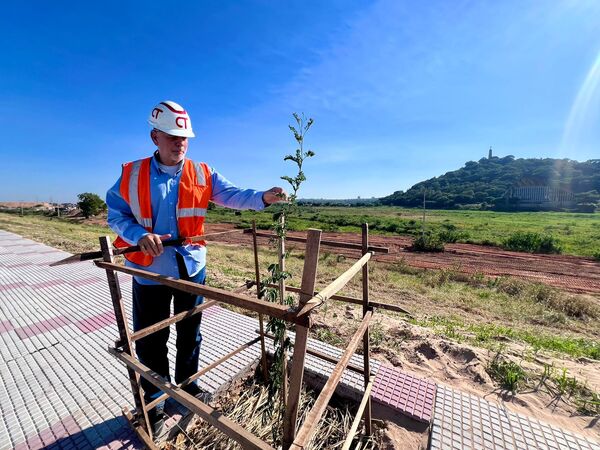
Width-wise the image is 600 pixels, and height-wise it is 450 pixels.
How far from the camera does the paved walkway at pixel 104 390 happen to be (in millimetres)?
2182

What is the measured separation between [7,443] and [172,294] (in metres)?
1.60

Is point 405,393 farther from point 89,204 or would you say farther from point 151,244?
point 89,204

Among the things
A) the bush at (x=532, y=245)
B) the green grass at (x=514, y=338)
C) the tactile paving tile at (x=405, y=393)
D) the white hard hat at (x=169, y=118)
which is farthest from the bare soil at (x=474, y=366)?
the bush at (x=532, y=245)

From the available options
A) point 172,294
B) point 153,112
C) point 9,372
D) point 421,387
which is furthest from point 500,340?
point 9,372

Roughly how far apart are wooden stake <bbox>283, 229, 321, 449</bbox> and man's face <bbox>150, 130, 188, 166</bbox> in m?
1.39

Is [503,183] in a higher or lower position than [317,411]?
higher

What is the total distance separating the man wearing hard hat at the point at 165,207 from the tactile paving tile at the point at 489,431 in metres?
2.20

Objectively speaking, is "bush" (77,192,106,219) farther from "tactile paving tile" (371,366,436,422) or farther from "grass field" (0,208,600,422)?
"tactile paving tile" (371,366,436,422)

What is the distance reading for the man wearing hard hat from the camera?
1920 millimetres

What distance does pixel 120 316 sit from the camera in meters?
1.74

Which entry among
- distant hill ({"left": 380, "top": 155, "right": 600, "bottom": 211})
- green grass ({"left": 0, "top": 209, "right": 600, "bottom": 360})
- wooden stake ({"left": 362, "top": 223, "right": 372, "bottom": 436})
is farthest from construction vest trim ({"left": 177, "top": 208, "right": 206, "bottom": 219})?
distant hill ({"left": 380, "top": 155, "right": 600, "bottom": 211})

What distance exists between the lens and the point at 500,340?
14.3 feet

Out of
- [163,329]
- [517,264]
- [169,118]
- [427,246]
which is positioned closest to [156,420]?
[163,329]

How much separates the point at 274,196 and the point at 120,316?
1.23 metres
